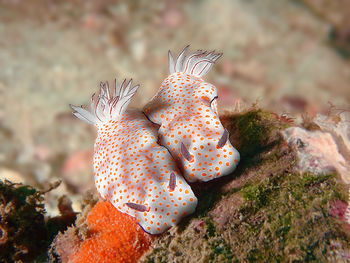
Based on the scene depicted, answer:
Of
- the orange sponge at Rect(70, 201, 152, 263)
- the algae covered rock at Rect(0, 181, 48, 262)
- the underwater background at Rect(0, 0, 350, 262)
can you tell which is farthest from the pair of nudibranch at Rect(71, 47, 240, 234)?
the underwater background at Rect(0, 0, 350, 262)

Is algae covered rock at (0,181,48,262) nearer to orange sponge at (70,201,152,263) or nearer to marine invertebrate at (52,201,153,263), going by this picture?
marine invertebrate at (52,201,153,263)

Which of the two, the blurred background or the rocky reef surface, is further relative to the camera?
the blurred background

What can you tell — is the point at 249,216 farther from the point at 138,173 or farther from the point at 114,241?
the point at 114,241

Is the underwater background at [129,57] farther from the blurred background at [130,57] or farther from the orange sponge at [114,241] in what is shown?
the orange sponge at [114,241]

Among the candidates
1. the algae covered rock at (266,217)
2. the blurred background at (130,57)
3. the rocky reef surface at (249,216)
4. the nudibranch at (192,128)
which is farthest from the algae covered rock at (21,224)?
the blurred background at (130,57)

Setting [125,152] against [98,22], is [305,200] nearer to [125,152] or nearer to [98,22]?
[125,152]

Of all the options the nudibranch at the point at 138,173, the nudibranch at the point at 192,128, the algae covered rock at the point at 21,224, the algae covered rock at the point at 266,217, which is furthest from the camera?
the algae covered rock at the point at 21,224
